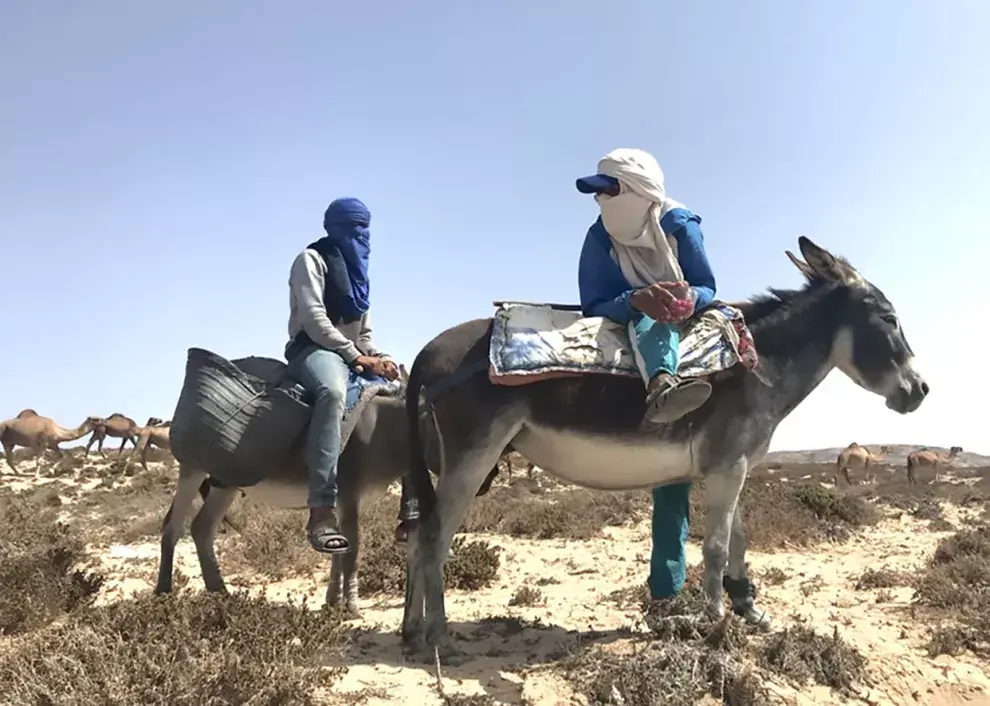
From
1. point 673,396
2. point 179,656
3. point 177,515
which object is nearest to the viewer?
point 179,656

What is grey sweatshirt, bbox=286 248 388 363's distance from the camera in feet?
16.3

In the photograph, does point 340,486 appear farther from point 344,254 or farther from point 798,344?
point 798,344

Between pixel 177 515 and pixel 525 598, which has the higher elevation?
pixel 177 515

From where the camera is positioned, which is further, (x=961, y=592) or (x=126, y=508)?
(x=126, y=508)

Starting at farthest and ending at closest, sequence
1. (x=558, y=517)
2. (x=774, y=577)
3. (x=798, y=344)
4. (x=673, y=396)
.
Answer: (x=558, y=517) < (x=774, y=577) < (x=798, y=344) < (x=673, y=396)

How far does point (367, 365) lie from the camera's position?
511 cm

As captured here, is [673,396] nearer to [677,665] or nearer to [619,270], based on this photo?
[619,270]

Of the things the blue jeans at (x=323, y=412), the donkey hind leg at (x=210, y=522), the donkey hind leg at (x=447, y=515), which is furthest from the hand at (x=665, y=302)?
the donkey hind leg at (x=210, y=522)

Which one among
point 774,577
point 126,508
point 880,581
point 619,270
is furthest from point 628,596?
point 126,508

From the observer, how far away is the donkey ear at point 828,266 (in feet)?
17.1

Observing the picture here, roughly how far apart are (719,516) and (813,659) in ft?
3.14

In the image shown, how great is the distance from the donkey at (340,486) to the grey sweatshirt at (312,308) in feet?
1.28

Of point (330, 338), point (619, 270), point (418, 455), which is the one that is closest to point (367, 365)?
point (330, 338)

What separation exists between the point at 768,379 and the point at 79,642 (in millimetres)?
4150
